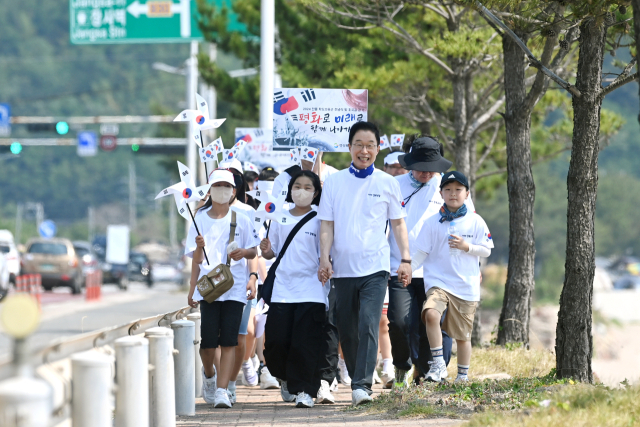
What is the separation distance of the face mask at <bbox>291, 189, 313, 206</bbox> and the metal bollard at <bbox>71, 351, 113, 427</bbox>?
3.23m

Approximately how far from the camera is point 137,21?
25141mm

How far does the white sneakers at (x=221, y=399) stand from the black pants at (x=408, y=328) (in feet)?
4.66

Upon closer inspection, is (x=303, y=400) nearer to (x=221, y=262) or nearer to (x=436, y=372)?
(x=436, y=372)

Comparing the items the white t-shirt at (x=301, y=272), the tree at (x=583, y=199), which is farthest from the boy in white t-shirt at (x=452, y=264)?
the white t-shirt at (x=301, y=272)

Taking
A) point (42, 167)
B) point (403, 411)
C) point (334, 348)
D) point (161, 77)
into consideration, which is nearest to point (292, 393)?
point (334, 348)

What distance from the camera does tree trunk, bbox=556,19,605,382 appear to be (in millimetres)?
7797

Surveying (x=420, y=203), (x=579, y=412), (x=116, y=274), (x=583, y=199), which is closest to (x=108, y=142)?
(x=116, y=274)

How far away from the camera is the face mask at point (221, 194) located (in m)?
8.23

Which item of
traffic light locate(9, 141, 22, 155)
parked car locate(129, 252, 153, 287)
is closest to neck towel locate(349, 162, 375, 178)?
traffic light locate(9, 141, 22, 155)

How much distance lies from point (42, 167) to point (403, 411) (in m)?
119

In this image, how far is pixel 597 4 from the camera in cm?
712

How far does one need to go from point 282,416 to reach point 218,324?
1000 mm

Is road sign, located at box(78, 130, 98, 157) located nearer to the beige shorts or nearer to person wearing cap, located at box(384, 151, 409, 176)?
person wearing cap, located at box(384, 151, 409, 176)

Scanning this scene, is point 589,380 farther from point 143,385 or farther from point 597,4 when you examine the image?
point 143,385
